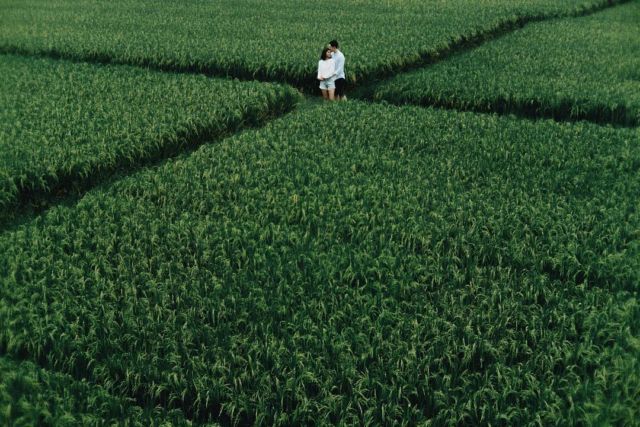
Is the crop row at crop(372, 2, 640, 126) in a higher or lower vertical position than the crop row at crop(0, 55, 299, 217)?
higher

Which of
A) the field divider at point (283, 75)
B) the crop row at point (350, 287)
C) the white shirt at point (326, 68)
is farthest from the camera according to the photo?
the field divider at point (283, 75)

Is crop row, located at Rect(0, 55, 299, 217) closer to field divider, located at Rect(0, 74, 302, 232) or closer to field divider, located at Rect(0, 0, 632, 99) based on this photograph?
field divider, located at Rect(0, 74, 302, 232)

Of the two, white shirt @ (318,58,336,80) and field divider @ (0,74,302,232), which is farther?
white shirt @ (318,58,336,80)

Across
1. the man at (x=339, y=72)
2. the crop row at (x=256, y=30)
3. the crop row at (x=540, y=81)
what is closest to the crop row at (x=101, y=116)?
the man at (x=339, y=72)

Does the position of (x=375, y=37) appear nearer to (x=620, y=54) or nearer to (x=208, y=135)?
(x=620, y=54)

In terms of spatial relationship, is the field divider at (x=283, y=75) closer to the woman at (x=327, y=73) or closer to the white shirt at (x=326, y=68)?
the woman at (x=327, y=73)

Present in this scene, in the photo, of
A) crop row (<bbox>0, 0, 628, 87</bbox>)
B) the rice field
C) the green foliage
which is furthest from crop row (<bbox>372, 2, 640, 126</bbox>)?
the green foliage

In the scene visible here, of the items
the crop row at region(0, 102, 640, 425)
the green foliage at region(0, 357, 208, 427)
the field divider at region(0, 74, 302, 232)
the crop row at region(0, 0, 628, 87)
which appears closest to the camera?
the green foliage at region(0, 357, 208, 427)
